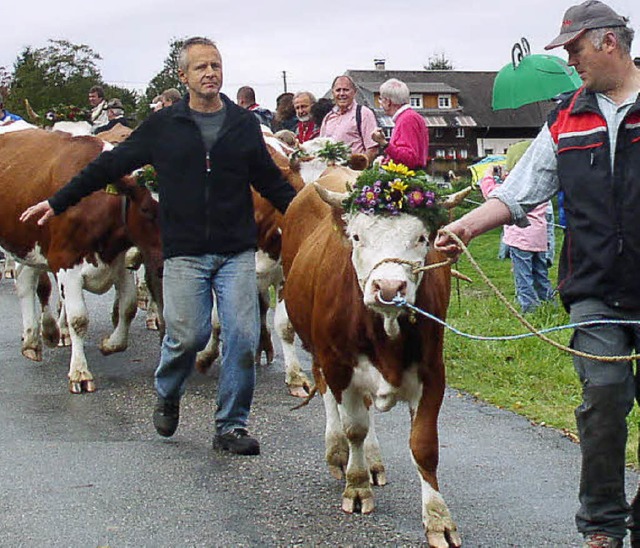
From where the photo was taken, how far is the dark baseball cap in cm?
466

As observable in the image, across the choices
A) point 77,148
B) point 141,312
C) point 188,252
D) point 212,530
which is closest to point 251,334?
point 188,252

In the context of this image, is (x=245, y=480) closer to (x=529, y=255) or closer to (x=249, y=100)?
(x=529, y=255)

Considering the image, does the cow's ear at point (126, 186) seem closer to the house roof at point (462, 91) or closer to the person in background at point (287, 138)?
the person in background at point (287, 138)

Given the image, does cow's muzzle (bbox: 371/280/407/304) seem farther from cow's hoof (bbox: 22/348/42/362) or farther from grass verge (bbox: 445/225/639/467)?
cow's hoof (bbox: 22/348/42/362)

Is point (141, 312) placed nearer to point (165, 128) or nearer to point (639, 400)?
point (165, 128)

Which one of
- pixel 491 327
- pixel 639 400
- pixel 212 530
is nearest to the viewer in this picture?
pixel 639 400

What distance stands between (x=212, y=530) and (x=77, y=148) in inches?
214

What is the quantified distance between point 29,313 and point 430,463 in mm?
6504

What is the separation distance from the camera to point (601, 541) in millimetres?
4684

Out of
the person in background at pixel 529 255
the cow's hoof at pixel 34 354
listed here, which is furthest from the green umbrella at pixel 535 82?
the cow's hoof at pixel 34 354

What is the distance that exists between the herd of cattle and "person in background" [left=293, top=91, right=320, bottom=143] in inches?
51.0

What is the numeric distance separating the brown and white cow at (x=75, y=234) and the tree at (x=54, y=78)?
39.7 m

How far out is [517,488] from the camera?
619 centimetres

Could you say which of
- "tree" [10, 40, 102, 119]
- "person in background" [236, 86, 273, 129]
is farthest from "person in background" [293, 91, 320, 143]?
"tree" [10, 40, 102, 119]
